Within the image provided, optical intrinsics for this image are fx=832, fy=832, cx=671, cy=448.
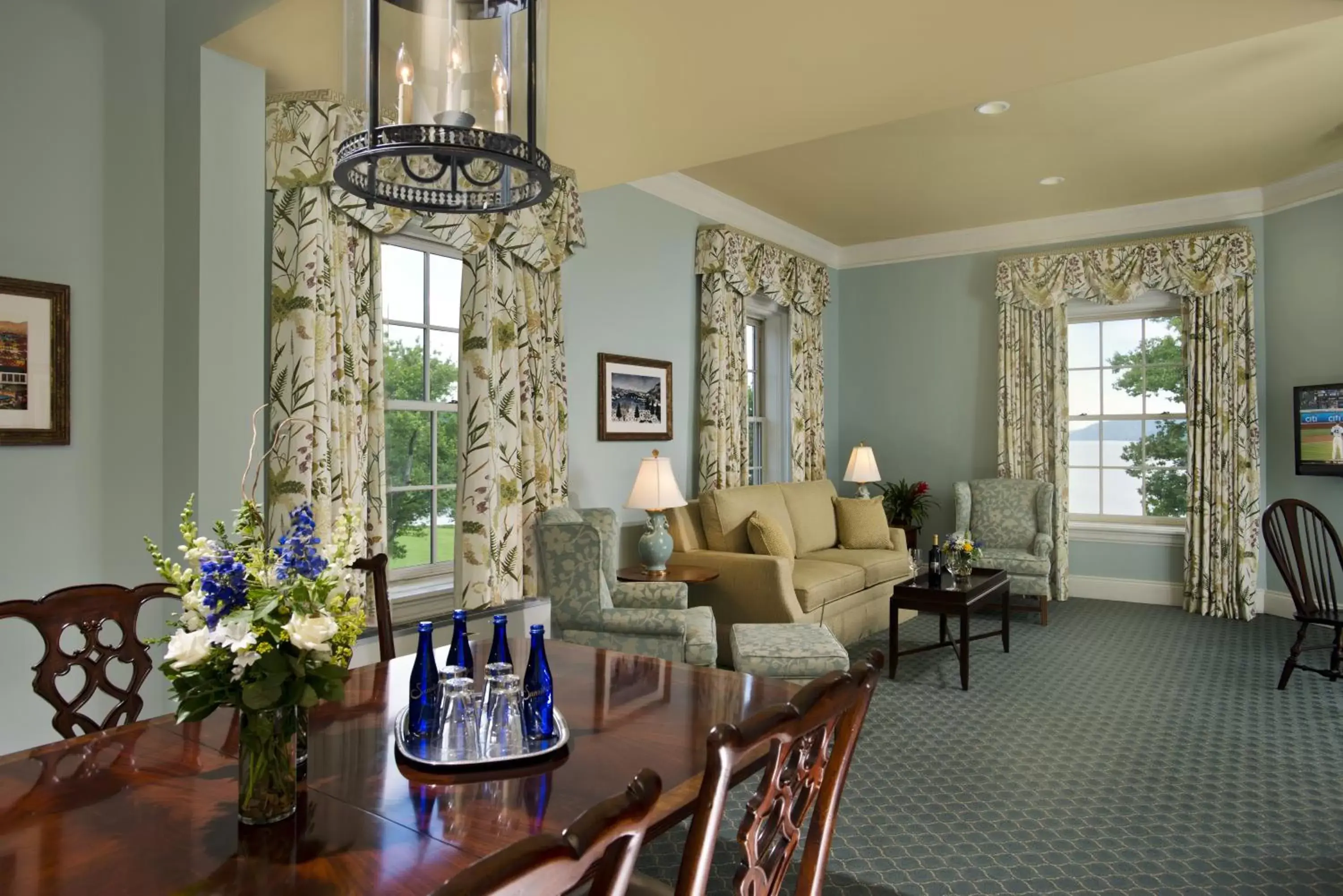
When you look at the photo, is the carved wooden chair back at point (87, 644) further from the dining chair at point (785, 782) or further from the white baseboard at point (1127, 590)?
the white baseboard at point (1127, 590)

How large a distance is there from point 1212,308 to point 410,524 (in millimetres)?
5839

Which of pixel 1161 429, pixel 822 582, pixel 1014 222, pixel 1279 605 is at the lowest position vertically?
pixel 1279 605

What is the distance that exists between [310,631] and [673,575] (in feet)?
11.6

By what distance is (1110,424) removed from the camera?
6930mm

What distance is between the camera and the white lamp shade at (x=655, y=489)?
4.61m

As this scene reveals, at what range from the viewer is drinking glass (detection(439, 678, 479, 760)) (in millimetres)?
1552

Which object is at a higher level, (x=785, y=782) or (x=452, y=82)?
A: (x=452, y=82)

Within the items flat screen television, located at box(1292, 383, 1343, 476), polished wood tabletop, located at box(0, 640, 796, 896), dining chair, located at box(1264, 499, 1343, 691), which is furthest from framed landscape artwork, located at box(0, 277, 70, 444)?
flat screen television, located at box(1292, 383, 1343, 476)

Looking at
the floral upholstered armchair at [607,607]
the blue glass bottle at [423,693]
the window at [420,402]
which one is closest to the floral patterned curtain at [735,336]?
the floral upholstered armchair at [607,607]

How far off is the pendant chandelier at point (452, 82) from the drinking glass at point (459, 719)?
96cm

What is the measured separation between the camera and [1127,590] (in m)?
6.75

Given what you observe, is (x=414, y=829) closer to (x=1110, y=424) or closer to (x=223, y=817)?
(x=223, y=817)

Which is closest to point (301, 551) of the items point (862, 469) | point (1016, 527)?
point (862, 469)

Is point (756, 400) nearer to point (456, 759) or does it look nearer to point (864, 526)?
point (864, 526)
